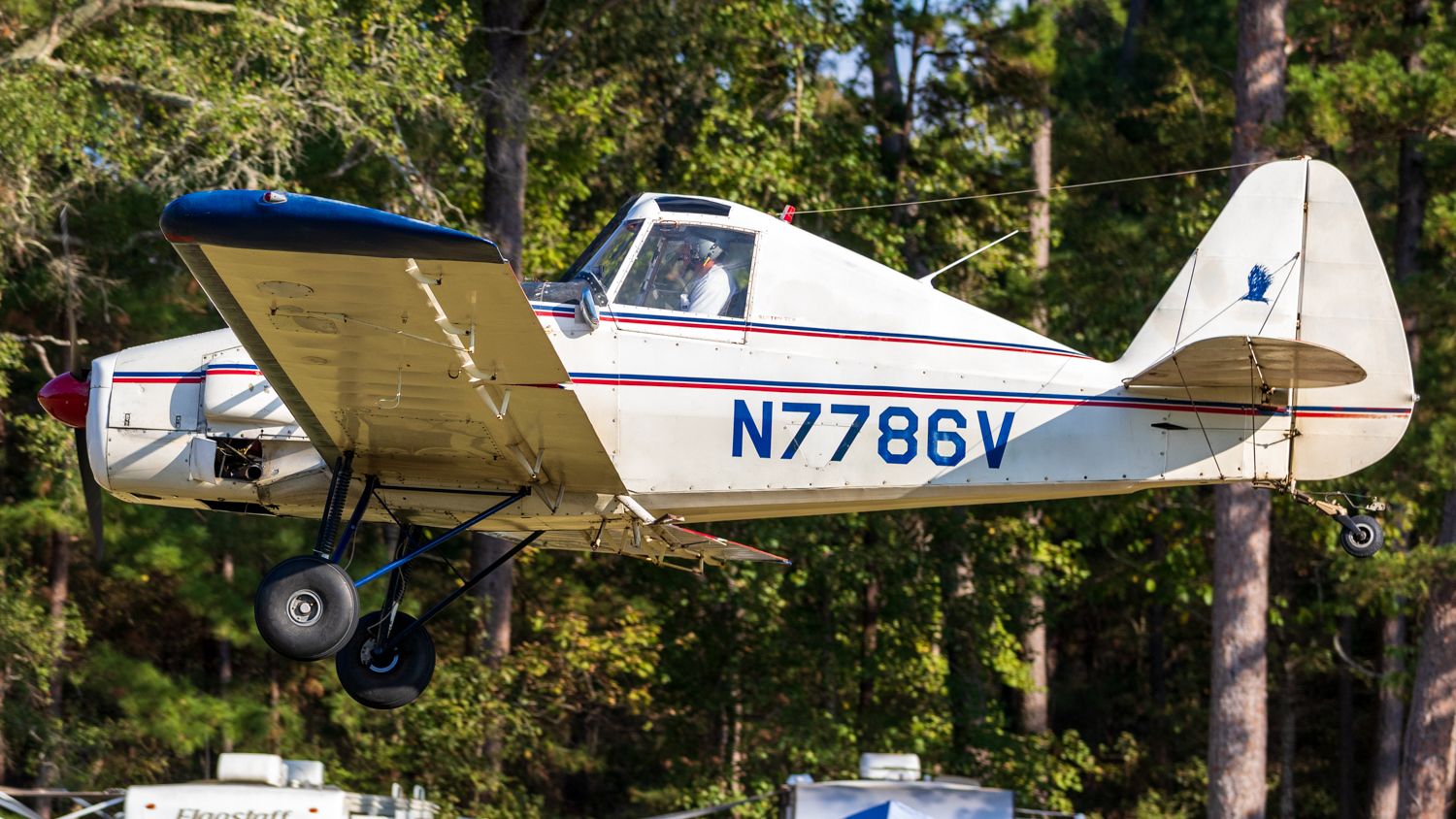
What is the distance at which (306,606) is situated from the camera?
854 centimetres

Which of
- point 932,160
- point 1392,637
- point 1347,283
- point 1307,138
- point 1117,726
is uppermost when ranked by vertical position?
point 932,160

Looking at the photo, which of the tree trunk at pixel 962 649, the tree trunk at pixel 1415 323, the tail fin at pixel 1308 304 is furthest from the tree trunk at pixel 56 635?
the tree trunk at pixel 1415 323

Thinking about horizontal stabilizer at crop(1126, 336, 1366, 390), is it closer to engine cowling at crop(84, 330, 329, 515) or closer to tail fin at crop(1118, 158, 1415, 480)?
tail fin at crop(1118, 158, 1415, 480)

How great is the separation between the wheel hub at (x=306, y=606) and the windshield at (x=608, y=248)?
84.8 inches

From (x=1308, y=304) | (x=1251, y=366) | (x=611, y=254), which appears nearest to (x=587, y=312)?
(x=611, y=254)

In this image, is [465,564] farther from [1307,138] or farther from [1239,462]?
Result: [1239,462]

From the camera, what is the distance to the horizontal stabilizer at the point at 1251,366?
27.3ft

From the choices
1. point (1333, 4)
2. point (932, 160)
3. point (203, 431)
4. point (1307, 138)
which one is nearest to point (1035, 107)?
point (932, 160)

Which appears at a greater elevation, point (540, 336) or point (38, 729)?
point (540, 336)

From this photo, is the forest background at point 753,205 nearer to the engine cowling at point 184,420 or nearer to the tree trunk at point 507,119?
the tree trunk at point 507,119

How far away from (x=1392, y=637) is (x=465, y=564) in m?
14.1

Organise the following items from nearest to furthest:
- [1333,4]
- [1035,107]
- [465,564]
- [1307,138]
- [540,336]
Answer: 1. [540,336]
2. [1307,138]
3. [1333,4]
4. [465,564]
5. [1035,107]

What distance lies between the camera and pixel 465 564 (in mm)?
23688

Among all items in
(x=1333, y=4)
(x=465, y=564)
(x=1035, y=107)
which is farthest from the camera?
(x=1035, y=107)
